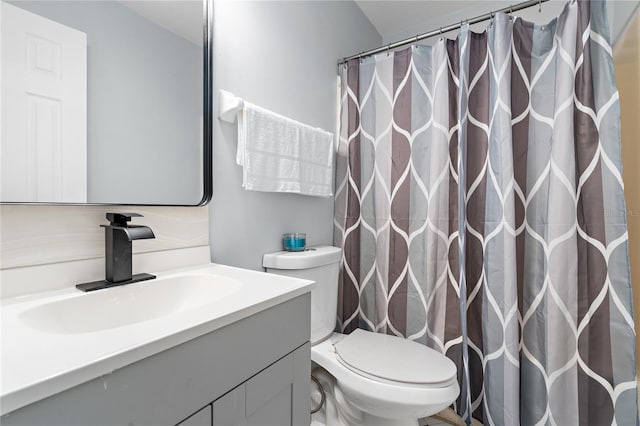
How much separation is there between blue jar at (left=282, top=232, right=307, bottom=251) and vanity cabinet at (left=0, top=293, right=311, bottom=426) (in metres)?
0.56

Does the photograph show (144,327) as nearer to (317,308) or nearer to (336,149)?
(317,308)

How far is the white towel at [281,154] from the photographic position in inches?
43.4

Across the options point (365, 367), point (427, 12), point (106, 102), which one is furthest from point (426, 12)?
point (365, 367)

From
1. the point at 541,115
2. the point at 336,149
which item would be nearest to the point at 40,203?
the point at 336,149

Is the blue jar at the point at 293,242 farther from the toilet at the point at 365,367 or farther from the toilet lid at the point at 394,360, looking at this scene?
the toilet lid at the point at 394,360

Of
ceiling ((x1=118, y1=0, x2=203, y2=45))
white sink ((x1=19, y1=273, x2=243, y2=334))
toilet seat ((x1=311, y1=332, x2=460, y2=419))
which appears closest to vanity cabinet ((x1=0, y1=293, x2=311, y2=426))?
white sink ((x1=19, y1=273, x2=243, y2=334))

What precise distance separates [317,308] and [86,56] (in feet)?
3.70

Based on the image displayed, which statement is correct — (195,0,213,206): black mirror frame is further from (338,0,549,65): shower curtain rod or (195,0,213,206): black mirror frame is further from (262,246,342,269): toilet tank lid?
(338,0,549,65): shower curtain rod

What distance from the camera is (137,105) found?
2.85 feet

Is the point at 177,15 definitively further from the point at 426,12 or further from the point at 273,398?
the point at 426,12

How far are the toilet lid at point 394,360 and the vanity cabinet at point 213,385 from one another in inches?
14.3

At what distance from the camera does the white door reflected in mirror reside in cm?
65

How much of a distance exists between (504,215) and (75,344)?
1419 millimetres

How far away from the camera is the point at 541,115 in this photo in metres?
1.30
